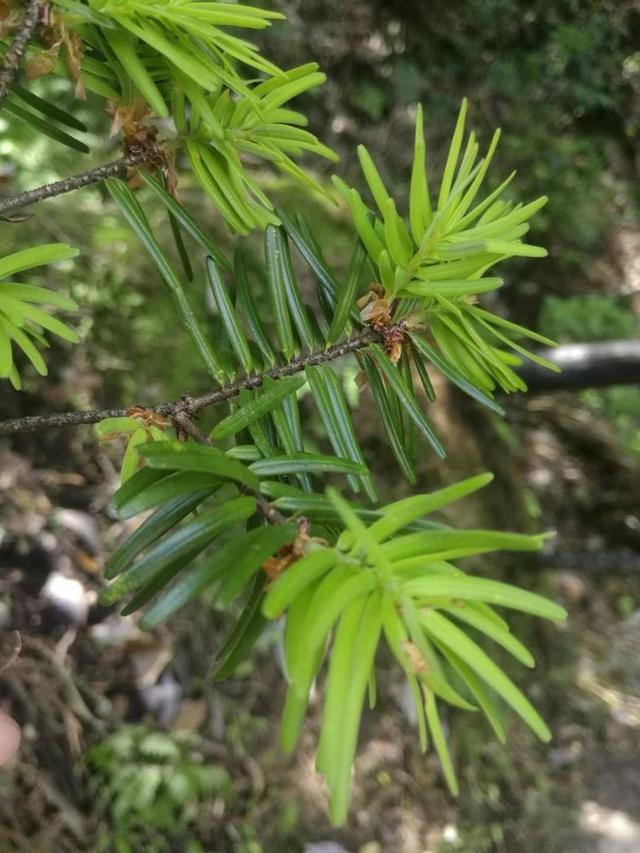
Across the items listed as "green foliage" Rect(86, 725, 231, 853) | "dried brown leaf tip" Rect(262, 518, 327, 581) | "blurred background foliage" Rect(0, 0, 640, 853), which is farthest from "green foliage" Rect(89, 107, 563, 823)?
"green foliage" Rect(86, 725, 231, 853)

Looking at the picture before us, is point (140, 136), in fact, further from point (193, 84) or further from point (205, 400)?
point (205, 400)

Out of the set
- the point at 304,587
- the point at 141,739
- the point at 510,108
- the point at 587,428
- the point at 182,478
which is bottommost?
the point at 587,428

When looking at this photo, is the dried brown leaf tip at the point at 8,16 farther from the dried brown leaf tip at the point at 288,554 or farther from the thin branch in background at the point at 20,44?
the dried brown leaf tip at the point at 288,554

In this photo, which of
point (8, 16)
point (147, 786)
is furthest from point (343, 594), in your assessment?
point (147, 786)

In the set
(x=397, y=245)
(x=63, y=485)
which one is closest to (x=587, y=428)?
(x=63, y=485)

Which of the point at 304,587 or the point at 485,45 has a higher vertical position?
the point at 485,45

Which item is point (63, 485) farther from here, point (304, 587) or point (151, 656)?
point (304, 587)

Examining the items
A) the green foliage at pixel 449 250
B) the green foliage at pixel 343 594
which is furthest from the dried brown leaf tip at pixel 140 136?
the green foliage at pixel 343 594
